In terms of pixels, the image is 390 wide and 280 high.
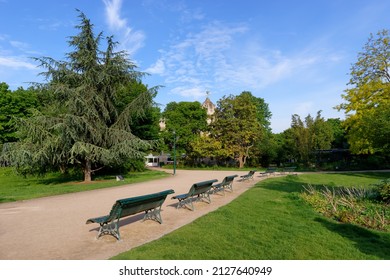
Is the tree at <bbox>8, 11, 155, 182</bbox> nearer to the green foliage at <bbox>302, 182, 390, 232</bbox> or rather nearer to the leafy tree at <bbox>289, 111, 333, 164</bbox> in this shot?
the green foliage at <bbox>302, 182, 390, 232</bbox>

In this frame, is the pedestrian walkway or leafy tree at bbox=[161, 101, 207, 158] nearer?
the pedestrian walkway

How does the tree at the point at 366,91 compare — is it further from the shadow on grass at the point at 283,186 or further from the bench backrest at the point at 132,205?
the bench backrest at the point at 132,205

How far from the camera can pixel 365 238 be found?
5.60m

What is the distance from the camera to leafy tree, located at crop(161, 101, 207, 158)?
47.7 metres

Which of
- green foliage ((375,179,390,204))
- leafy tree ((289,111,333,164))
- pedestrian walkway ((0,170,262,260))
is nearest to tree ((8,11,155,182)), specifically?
pedestrian walkway ((0,170,262,260))

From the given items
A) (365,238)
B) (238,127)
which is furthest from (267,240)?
(238,127)

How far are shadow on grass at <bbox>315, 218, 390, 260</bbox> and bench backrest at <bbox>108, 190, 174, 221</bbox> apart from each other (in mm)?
4148

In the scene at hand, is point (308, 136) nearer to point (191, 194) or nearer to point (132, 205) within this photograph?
point (191, 194)

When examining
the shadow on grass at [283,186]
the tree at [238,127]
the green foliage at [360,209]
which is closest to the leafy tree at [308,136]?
the tree at [238,127]

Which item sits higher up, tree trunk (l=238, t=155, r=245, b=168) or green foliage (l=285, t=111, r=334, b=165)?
green foliage (l=285, t=111, r=334, b=165)

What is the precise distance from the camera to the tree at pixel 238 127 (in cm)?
4178

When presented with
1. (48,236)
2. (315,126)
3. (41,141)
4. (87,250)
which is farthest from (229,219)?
(315,126)

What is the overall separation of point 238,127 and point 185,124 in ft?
36.6
